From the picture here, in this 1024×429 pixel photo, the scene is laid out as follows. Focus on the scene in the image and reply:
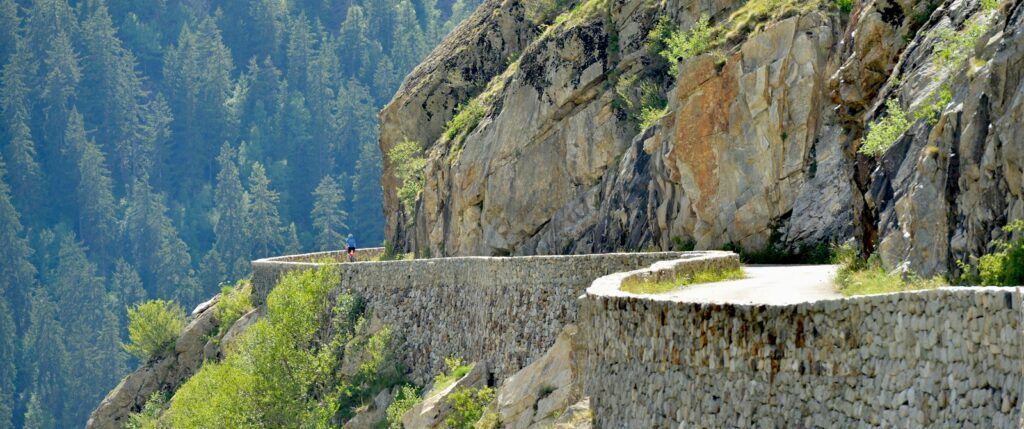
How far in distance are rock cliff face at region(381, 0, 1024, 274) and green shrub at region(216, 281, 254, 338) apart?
240 inches

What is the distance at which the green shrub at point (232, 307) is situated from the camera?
54.4 m

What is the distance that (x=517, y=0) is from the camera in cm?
5644

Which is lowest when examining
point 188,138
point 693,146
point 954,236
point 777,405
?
point 777,405

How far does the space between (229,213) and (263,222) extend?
8243 mm

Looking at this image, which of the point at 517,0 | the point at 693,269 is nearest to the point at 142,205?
the point at 517,0

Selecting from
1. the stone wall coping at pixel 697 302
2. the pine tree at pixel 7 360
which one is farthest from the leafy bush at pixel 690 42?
the pine tree at pixel 7 360

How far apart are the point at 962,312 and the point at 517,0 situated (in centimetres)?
4683

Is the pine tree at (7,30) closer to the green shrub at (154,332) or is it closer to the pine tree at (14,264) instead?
the pine tree at (14,264)

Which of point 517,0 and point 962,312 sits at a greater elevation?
point 517,0

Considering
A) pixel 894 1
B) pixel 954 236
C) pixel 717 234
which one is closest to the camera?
pixel 954 236

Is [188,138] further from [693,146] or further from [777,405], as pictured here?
[777,405]

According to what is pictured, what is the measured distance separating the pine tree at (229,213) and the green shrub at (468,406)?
12519 centimetres

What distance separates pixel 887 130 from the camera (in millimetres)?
19109

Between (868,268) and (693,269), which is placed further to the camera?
(693,269)
